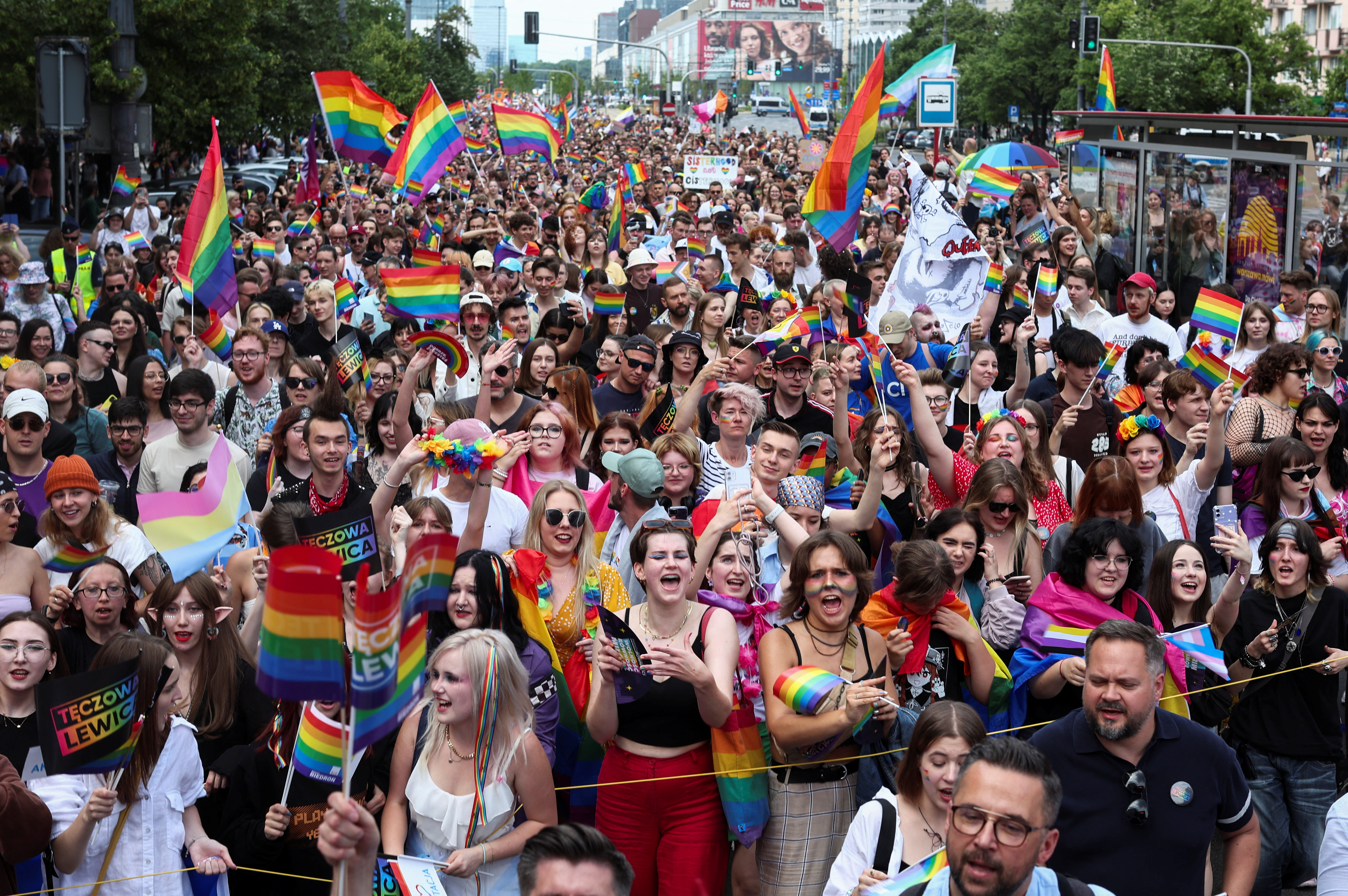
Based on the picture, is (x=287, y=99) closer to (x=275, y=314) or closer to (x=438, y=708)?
(x=275, y=314)

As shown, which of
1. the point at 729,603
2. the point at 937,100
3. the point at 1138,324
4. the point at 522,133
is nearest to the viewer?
the point at 729,603

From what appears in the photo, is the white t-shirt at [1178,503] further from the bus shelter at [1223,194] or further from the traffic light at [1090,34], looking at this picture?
the traffic light at [1090,34]

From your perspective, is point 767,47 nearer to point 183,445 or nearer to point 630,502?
point 183,445

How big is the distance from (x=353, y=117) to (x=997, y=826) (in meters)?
15.3

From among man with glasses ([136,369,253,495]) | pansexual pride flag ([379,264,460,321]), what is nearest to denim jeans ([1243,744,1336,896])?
man with glasses ([136,369,253,495])

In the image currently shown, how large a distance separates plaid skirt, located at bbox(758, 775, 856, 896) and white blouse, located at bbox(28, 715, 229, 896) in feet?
5.62

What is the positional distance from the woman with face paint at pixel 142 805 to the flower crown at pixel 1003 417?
3.84 metres

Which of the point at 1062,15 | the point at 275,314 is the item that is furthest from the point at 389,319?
the point at 1062,15

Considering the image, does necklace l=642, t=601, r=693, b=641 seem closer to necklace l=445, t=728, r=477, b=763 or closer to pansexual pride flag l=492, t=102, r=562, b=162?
necklace l=445, t=728, r=477, b=763

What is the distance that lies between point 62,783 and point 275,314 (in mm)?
7168

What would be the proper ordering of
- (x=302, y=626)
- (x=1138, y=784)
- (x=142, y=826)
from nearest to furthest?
(x=302, y=626) → (x=1138, y=784) → (x=142, y=826)

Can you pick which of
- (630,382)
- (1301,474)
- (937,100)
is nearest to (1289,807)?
(1301,474)

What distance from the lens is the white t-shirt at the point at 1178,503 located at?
680 cm

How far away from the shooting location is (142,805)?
4.37 m
